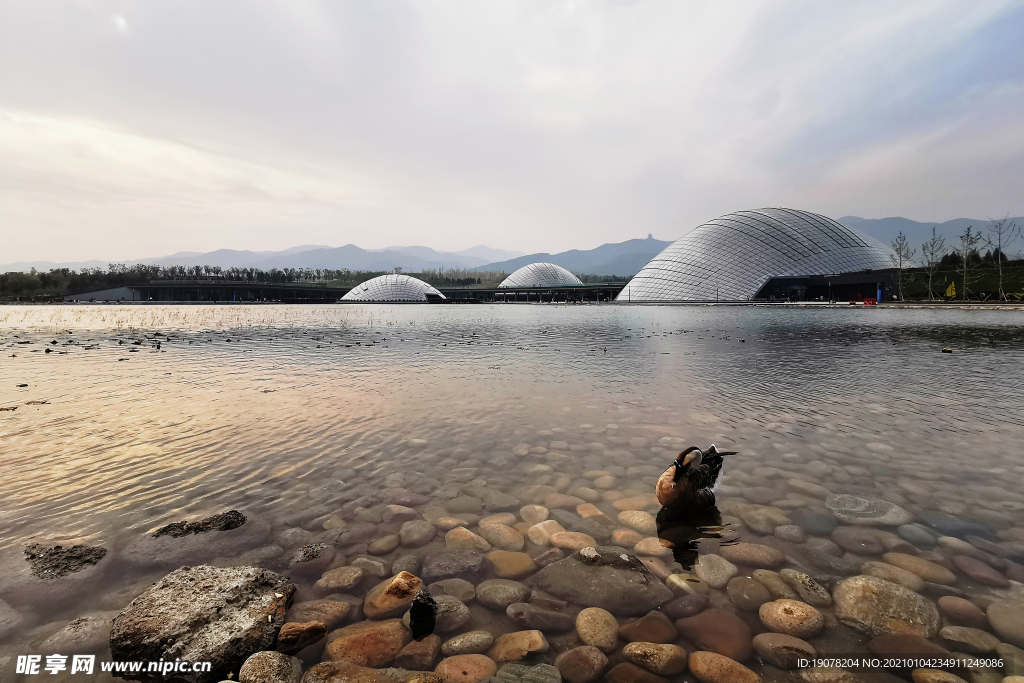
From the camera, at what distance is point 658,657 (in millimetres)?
4012

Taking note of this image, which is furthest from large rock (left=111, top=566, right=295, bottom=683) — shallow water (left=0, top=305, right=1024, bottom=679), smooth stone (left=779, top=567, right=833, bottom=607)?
smooth stone (left=779, top=567, right=833, bottom=607)

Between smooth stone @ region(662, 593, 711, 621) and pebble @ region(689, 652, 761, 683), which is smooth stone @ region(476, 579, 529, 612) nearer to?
smooth stone @ region(662, 593, 711, 621)

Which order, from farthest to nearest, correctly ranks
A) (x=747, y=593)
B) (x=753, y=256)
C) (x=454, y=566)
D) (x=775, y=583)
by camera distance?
(x=753, y=256) → (x=454, y=566) → (x=775, y=583) → (x=747, y=593)

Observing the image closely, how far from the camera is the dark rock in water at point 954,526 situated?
5895 mm

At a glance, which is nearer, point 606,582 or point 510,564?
point 606,582

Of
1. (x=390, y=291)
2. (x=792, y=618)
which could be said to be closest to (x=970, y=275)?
(x=792, y=618)

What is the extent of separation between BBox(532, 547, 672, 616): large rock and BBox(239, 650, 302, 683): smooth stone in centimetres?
253

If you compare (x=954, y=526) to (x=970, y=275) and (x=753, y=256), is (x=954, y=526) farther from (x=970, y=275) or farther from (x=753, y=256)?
(x=753, y=256)

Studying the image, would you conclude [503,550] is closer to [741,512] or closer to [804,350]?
[741,512]

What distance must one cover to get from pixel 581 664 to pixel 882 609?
10.6 feet

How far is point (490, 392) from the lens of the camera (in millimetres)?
14633

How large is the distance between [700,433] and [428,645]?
26.3ft

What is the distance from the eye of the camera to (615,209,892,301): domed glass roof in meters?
96.4

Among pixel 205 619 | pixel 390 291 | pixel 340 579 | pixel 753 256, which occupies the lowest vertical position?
pixel 340 579
